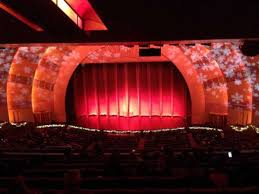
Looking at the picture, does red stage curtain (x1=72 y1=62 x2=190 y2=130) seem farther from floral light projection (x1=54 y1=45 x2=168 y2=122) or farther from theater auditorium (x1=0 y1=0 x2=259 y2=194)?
floral light projection (x1=54 y1=45 x2=168 y2=122)

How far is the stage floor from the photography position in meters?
15.7

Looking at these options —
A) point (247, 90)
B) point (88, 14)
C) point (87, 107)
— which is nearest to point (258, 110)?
point (247, 90)

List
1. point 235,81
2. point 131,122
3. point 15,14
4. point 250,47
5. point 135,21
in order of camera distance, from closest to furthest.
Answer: point 15,14, point 135,21, point 250,47, point 235,81, point 131,122

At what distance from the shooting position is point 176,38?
705 centimetres

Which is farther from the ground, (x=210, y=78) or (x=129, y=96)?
(x=210, y=78)

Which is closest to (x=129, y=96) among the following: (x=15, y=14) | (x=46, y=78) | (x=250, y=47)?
(x=46, y=78)

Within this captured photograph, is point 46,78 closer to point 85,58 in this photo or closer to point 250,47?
point 85,58

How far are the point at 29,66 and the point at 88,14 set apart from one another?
773 centimetres

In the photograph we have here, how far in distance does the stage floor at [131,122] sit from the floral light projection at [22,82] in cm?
342

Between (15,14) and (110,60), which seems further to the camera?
(110,60)

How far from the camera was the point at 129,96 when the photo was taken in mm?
16328

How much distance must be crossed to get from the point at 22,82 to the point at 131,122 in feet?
18.5

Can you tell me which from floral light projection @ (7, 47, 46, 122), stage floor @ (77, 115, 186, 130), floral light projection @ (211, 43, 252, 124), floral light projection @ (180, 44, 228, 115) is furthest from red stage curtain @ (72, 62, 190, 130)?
floral light projection @ (211, 43, 252, 124)

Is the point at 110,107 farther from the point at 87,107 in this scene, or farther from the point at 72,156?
the point at 72,156
